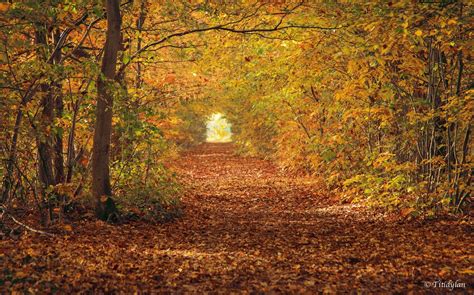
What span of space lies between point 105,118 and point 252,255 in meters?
3.59

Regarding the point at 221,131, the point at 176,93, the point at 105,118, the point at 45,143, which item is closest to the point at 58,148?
the point at 45,143

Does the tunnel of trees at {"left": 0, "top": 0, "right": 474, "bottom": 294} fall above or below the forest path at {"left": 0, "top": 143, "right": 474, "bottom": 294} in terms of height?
above

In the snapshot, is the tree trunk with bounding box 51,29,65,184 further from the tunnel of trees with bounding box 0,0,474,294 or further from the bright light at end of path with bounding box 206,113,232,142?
the bright light at end of path with bounding box 206,113,232,142

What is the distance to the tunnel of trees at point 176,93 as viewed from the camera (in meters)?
7.51

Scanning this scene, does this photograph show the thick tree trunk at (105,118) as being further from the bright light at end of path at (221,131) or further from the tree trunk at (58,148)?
the bright light at end of path at (221,131)

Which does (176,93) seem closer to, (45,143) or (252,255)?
(45,143)

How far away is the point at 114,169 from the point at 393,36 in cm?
637

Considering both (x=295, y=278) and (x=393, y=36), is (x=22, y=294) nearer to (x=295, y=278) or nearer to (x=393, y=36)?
(x=295, y=278)

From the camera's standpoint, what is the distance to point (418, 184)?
29.3 feet

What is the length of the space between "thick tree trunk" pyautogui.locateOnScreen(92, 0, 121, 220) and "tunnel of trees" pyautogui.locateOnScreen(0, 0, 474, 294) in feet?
0.06

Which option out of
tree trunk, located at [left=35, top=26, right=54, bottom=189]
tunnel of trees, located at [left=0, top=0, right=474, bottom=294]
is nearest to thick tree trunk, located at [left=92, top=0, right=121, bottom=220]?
tunnel of trees, located at [left=0, top=0, right=474, bottom=294]

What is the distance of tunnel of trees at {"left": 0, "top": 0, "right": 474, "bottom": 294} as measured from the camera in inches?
296

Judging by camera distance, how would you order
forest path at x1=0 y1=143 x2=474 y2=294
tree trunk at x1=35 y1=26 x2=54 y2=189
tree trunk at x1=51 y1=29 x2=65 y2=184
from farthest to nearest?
tree trunk at x1=51 y1=29 x2=65 y2=184, tree trunk at x1=35 y1=26 x2=54 y2=189, forest path at x1=0 y1=143 x2=474 y2=294

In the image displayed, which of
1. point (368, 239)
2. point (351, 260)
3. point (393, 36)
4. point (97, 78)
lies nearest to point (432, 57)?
point (393, 36)
